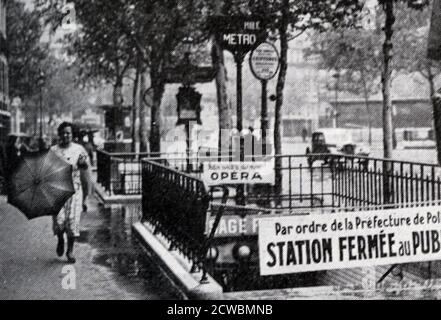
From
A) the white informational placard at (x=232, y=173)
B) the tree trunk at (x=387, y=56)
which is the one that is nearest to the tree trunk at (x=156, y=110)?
the tree trunk at (x=387, y=56)

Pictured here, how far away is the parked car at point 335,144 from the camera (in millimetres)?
35906

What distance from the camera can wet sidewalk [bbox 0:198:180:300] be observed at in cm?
737

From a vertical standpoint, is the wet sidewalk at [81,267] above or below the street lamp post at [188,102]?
below

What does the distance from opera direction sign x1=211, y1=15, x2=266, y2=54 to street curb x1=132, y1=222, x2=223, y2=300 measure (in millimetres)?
3164

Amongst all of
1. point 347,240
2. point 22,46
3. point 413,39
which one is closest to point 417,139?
point 413,39

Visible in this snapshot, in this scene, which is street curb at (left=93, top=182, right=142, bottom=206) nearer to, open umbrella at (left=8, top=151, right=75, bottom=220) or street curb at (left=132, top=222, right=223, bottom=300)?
street curb at (left=132, top=222, right=223, bottom=300)

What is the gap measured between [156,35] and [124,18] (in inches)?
47.1

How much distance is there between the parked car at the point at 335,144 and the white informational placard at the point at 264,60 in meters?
21.8

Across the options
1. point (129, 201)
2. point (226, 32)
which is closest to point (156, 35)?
point (129, 201)

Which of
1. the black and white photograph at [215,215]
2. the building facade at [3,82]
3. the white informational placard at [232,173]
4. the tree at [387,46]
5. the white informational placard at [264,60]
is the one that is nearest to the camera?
the black and white photograph at [215,215]

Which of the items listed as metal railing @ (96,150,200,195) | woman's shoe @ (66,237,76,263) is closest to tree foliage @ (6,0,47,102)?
metal railing @ (96,150,200,195)

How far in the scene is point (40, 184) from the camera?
28.1ft

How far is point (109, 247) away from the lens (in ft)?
33.8

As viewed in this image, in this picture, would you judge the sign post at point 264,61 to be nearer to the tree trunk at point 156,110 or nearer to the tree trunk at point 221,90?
the tree trunk at point 221,90
